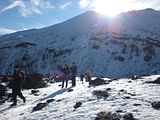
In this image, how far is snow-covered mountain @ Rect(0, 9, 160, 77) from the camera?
83312 mm

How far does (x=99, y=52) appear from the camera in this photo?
92.0m

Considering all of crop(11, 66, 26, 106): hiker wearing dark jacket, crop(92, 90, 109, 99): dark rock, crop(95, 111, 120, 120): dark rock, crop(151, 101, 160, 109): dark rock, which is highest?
crop(11, 66, 26, 106): hiker wearing dark jacket

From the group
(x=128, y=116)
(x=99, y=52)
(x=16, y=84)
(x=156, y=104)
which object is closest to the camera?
(x=128, y=116)

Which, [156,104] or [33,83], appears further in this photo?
[33,83]

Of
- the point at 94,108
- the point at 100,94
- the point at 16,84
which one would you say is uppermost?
the point at 16,84

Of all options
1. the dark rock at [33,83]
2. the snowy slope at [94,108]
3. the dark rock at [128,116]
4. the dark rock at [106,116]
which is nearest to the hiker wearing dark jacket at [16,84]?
the snowy slope at [94,108]

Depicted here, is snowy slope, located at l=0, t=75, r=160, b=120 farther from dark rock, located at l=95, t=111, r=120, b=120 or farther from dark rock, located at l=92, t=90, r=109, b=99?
dark rock, located at l=95, t=111, r=120, b=120

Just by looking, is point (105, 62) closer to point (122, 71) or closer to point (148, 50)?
point (122, 71)

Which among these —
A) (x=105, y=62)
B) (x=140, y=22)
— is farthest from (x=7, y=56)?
(x=140, y=22)

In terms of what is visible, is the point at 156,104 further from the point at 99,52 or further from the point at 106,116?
the point at 99,52

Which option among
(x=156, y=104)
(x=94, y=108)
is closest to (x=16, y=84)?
(x=94, y=108)

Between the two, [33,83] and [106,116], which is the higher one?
[33,83]

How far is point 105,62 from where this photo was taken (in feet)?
283

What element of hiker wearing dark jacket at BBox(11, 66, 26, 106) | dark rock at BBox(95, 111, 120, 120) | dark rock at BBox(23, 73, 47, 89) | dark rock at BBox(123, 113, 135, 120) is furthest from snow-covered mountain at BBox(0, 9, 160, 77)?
dark rock at BBox(123, 113, 135, 120)
